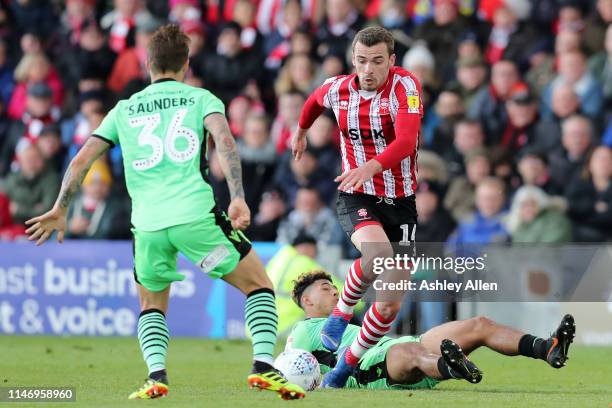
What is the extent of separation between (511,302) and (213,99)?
759 centimetres

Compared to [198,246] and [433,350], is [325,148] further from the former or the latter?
[198,246]

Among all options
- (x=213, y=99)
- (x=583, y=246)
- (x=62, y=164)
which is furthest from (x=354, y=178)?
(x=62, y=164)

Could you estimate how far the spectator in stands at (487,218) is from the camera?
16.2m

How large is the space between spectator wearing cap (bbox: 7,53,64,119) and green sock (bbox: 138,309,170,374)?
11881mm

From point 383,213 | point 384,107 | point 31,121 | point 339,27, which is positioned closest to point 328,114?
point 339,27

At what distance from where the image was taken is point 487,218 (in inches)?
640

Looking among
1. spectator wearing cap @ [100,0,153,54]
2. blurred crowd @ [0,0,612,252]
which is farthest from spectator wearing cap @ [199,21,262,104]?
spectator wearing cap @ [100,0,153,54]

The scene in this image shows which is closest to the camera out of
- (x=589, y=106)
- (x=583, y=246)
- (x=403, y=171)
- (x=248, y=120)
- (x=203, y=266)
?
(x=203, y=266)

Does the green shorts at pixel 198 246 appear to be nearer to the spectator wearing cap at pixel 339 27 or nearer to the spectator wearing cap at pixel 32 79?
the spectator wearing cap at pixel 339 27

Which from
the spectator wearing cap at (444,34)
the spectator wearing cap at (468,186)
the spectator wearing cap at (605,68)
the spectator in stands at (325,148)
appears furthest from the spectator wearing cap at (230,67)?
the spectator wearing cap at (605,68)

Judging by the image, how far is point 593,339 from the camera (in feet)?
50.5

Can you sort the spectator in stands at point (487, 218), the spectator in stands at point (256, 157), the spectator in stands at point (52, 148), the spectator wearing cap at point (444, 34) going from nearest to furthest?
the spectator in stands at point (487, 218) < the spectator in stands at point (256, 157) < the spectator wearing cap at point (444, 34) < the spectator in stands at point (52, 148)

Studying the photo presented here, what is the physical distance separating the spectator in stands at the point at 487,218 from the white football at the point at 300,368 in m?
6.46

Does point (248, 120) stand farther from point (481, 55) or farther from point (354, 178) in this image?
point (354, 178)
